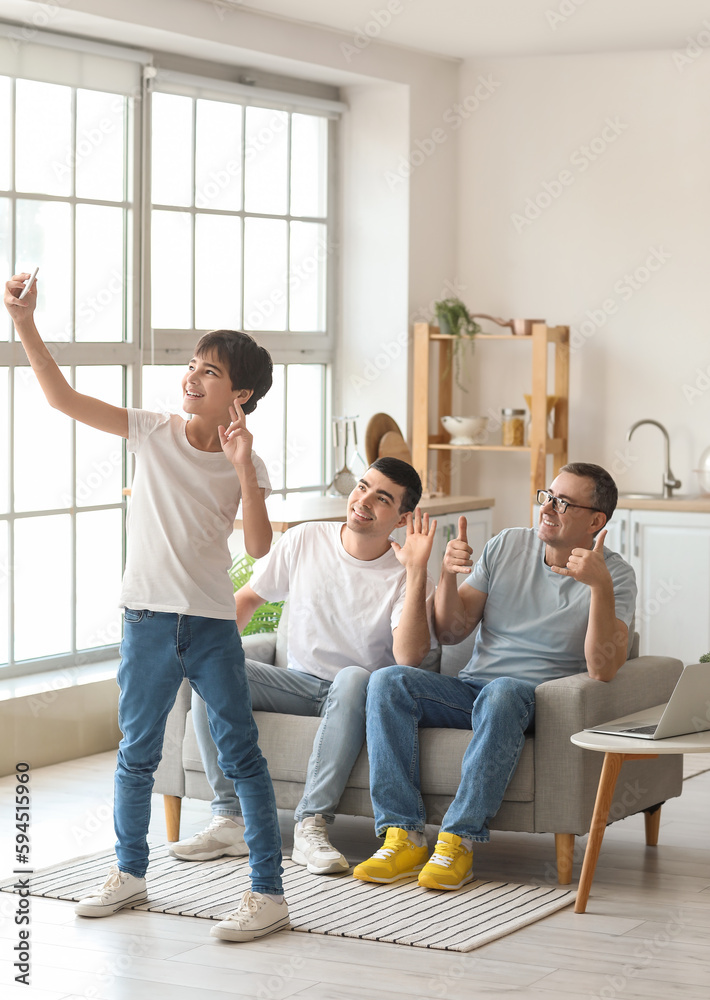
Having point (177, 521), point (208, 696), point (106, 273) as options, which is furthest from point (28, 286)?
point (106, 273)

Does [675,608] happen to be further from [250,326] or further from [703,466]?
[250,326]

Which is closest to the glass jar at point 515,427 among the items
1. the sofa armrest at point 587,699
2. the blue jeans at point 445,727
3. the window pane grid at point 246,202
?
the window pane grid at point 246,202

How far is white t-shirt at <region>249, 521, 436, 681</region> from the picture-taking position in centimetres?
377

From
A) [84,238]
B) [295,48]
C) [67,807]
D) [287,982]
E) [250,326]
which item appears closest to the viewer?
[287,982]

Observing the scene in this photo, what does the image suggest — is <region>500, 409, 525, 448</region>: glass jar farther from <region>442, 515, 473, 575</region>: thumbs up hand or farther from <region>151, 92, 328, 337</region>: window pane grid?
<region>442, 515, 473, 575</region>: thumbs up hand

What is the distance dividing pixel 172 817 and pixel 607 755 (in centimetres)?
126

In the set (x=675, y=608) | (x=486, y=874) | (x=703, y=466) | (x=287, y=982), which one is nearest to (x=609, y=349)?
(x=703, y=466)

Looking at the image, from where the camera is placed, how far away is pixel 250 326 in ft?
19.0

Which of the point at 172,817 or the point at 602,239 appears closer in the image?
the point at 172,817

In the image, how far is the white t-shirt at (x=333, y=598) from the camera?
377 centimetres

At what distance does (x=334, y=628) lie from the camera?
3811 millimetres

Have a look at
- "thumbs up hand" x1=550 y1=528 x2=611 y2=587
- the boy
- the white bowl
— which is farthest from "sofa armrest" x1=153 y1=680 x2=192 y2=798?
the white bowl

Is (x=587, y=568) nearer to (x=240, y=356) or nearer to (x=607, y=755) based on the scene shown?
(x=607, y=755)

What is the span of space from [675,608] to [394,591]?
2212mm
